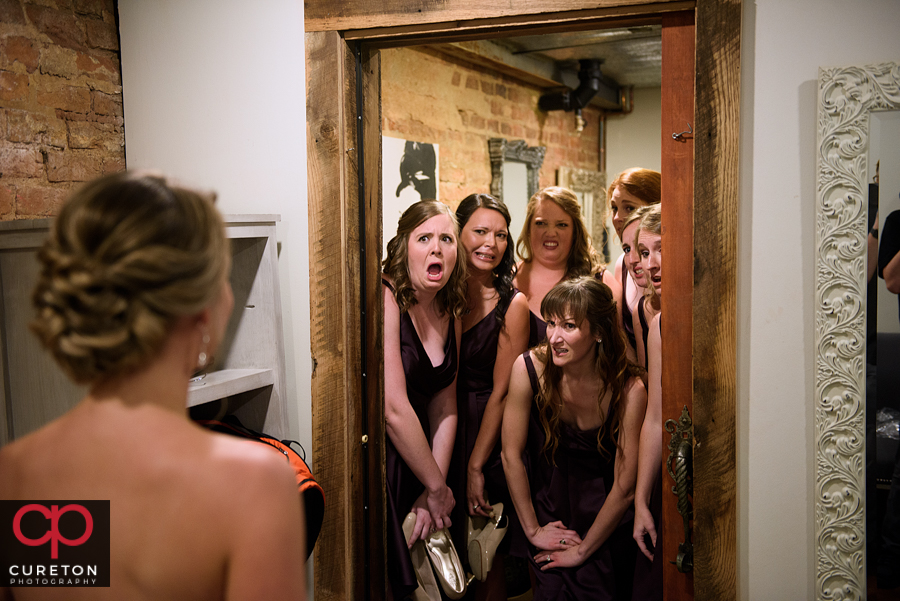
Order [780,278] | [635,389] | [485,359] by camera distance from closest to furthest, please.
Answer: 1. [780,278]
2. [635,389]
3. [485,359]

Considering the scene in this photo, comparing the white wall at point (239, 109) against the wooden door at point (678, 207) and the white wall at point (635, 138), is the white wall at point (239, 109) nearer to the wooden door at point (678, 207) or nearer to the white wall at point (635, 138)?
the wooden door at point (678, 207)

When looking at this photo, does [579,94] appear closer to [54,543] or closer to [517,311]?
[517,311]

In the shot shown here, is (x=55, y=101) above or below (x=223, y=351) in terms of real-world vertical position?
above

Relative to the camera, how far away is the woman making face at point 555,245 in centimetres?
268

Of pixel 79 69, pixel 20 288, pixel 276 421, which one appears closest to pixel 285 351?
pixel 276 421

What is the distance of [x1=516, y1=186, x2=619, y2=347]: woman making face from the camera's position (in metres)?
2.68

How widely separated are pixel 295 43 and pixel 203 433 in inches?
50.5

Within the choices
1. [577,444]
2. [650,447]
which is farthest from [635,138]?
[650,447]

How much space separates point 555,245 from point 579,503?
1034 millimetres

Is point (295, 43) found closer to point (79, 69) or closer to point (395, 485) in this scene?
point (79, 69)

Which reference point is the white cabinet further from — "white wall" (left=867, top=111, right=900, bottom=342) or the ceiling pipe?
the ceiling pipe

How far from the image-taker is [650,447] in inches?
78.8

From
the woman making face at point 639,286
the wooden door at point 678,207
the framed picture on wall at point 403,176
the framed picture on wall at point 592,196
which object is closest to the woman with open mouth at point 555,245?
the woman making face at point 639,286

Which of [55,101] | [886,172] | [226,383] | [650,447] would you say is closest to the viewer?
[886,172]
